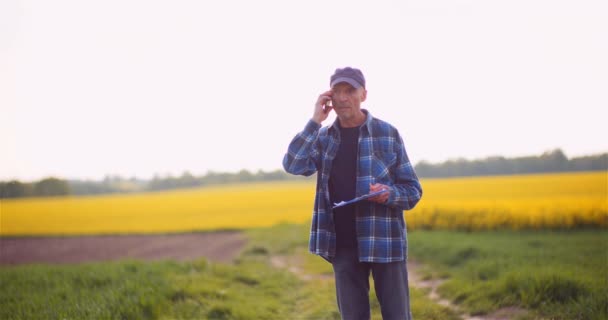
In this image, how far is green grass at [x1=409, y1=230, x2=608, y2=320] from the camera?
480 cm

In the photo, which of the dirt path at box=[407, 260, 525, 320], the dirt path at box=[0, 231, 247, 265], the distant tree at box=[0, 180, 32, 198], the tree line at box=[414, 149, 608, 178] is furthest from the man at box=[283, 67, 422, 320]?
the tree line at box=[414, 149, 608, 178]

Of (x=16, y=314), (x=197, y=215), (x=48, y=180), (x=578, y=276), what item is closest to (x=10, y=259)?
(x=48, y=180)

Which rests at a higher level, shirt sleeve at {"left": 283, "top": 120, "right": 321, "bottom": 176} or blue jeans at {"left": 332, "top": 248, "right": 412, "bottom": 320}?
shirt sleeve at {"left": 283, "top": 120, "right": 321, "bottom": 176}

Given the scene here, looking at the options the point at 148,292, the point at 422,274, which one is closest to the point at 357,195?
the point at 148,292

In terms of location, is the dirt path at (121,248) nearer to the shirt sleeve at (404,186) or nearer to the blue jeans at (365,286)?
the blue jeans at (365,286)

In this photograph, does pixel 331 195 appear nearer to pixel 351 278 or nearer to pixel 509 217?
pixel 351 278

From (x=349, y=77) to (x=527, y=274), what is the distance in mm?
4305

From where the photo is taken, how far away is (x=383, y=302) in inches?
118

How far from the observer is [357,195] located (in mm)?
2992

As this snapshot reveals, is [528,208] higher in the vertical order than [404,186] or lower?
lower

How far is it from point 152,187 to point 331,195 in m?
45.1

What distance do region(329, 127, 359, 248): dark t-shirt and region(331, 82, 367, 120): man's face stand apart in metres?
0.15

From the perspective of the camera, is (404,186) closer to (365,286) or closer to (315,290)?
(365,286)

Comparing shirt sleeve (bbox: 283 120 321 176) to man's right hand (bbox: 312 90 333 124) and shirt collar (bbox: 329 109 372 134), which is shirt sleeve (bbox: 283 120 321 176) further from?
shirt collar (bbox: 329 109 372 134)
